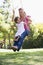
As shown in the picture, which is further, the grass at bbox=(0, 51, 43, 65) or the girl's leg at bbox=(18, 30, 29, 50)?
the grass at bbox=(0, 51, 43, 65)

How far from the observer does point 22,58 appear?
23.7ft

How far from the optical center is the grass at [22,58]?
Answer: 663 centimetres

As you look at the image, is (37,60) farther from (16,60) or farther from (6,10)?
(6,10)

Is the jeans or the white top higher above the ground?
the white top

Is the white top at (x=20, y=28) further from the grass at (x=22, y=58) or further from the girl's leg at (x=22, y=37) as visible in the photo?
the grass at (x=22, y=58)

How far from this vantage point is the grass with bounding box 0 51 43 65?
21.7ft

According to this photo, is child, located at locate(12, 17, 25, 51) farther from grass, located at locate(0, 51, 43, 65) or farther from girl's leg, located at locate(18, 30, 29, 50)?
grass, located at locate(0, 51, 43, 65)

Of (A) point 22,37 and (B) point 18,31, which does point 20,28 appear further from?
(A) point 22,37

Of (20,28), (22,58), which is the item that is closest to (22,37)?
(20,28)

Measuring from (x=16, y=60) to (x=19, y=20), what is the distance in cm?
178

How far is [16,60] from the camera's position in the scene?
7.00 m

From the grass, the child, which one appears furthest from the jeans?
the grass

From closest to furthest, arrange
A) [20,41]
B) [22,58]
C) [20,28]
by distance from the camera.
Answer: [20,41] → [20,28] → [22,58]

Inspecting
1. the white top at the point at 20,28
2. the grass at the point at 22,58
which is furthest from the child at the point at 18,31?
the grass at the point at 22,58
